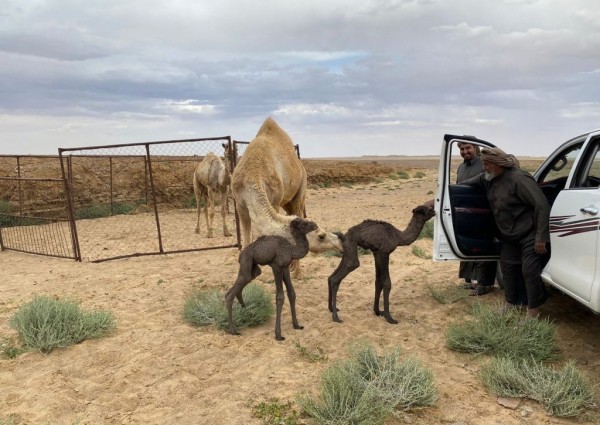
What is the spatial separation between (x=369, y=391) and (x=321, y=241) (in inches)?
83.1

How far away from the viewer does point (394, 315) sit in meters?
6.27

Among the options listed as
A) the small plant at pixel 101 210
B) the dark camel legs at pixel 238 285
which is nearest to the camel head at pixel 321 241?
the dark camel legs at pixel 238 285

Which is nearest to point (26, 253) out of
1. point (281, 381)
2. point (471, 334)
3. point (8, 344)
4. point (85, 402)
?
point (8, 344)

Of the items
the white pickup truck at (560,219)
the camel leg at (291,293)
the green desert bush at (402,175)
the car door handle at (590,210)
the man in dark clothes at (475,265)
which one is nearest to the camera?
the car door handle at (590,210)

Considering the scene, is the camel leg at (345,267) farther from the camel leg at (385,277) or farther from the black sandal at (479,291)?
the black sandal at (479,291)

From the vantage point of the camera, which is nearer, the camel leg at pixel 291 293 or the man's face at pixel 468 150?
the camel leg at pixel 291 293

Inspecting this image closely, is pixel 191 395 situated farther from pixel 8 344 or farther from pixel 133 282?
pixel 133 282

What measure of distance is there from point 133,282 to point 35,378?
3509 mm

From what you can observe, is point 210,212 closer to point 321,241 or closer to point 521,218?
point 321,241

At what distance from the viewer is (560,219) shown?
4.83 meters

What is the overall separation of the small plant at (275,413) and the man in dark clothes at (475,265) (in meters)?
3.75

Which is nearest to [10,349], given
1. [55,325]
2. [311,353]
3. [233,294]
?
[55,325]

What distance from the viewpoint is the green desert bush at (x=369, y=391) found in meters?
3.74

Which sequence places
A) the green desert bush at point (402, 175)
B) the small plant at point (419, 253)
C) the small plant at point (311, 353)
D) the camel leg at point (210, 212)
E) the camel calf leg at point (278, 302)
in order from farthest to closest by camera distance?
the green desert bush at point (402, 175) → the camel leg at point (210, 212) → the small plant at point (419, 253) → the camel calf leg at point (278, 302) → the small plant at point (311, 353)
